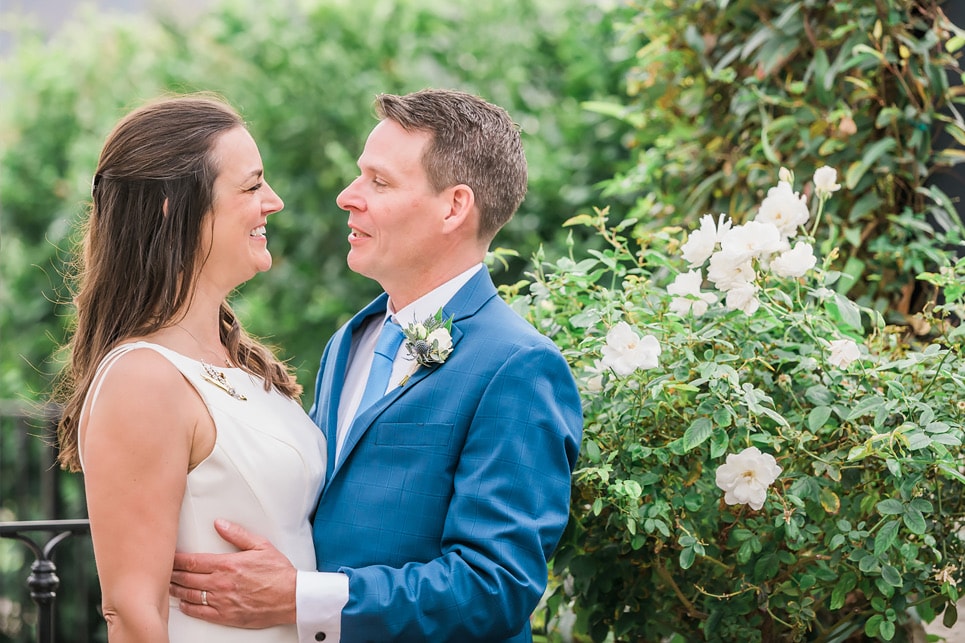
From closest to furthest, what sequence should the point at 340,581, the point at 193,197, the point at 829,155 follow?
1. the point at 340,581
2. the point at 193,197
3. the point at 829,155

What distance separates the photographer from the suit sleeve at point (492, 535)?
2.10 meters

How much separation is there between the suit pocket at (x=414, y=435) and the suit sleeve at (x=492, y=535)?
0.05 m

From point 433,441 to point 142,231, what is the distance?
0.76 metres

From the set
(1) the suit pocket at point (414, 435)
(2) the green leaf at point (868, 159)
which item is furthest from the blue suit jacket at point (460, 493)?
(2) the green leaf at point (868, 159)

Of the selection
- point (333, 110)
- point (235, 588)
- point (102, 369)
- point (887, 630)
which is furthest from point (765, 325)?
point (333, 110)

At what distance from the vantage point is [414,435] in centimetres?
225

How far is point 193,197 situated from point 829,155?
2.04 metres

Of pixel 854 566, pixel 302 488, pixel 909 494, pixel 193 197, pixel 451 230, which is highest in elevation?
pixel 193 197

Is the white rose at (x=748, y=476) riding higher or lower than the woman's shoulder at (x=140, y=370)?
lower

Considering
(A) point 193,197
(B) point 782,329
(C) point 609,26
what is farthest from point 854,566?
(C) point 609,26

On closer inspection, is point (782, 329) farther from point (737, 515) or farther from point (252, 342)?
point (252, 342)

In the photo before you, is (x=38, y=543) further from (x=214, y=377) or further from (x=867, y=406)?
(x=867, y=406)

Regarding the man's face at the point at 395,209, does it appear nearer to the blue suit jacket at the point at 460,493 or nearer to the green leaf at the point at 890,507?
the blue suit jacket at the point at 460,493

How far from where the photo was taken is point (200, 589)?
2141 mm
